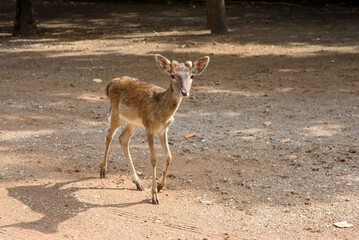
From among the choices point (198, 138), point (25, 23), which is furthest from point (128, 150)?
point (25, 23)

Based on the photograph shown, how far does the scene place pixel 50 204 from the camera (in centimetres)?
Result: 636

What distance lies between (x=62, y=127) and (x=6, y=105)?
182 cm

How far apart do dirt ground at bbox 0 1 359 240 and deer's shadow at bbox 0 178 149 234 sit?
13 millimetres

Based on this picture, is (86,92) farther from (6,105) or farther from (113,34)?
(113,34)

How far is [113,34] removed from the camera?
57.9ft

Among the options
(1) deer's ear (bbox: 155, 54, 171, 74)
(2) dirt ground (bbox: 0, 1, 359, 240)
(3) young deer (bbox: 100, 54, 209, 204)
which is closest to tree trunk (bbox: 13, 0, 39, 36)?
(2) dirt ground (bbox: 0, 1, 359, 240)

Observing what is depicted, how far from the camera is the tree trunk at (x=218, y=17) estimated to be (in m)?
16.4

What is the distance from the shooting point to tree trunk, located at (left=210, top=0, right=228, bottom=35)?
1636cm

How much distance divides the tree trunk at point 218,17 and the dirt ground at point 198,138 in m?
0.43

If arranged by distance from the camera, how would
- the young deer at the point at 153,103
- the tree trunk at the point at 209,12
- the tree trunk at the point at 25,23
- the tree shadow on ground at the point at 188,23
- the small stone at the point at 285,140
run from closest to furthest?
the young deer at the point at 153,103 < the small stone at the point at 285,140 < the tree trunk at the point at 209,12 < the tree shadow on ground at the point at 188,23 < the tree trunk at the point at 25,23

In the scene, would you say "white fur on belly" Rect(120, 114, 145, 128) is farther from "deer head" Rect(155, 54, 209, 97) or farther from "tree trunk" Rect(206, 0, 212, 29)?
"tree trunk" Rect(206, 0, 212, 29)

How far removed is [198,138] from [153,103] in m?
2.32

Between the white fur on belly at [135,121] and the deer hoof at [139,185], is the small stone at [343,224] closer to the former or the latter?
the deer hoof at [139,185]

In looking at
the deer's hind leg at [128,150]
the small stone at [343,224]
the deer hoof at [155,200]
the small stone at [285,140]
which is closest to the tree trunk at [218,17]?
the small stone at [285,140]
